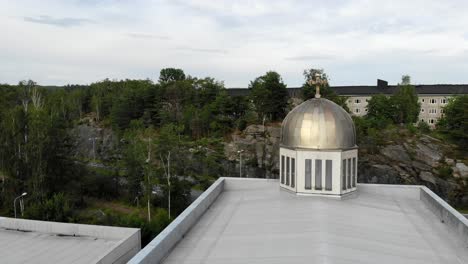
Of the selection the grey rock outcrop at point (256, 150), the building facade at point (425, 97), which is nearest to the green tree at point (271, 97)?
the grey rock outcrop at point (256, 150)

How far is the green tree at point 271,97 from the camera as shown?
6956cm

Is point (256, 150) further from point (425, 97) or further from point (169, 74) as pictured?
point (169, 74)

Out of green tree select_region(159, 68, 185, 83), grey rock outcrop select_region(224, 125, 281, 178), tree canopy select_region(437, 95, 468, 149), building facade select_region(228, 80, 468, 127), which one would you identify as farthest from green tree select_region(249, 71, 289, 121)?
green tree select_region(159, 68, 185, 83)

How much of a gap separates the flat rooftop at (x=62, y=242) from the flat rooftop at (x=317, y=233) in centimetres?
516

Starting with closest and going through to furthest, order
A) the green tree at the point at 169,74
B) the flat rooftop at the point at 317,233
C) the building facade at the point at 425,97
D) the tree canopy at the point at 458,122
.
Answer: the flat rooftop at the point at 317,233, the tree canopy at the point at 458,122, the building facade at the point at 425,97, the green tree at the point at 169,74

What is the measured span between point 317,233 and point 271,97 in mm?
57971

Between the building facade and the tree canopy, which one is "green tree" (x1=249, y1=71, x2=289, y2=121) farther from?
the tree canopy

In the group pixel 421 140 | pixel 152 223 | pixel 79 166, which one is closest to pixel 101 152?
pixel 79 166

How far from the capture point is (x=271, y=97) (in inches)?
2749

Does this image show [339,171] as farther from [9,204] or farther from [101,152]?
[101,152]

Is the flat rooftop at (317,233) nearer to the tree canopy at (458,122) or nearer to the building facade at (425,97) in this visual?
the tree canopy at (458,122)

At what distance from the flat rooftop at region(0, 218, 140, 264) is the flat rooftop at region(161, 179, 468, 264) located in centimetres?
516

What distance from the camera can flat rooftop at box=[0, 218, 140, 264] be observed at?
62.1ft

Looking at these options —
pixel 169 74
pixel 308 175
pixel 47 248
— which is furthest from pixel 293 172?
pixel 169 74
